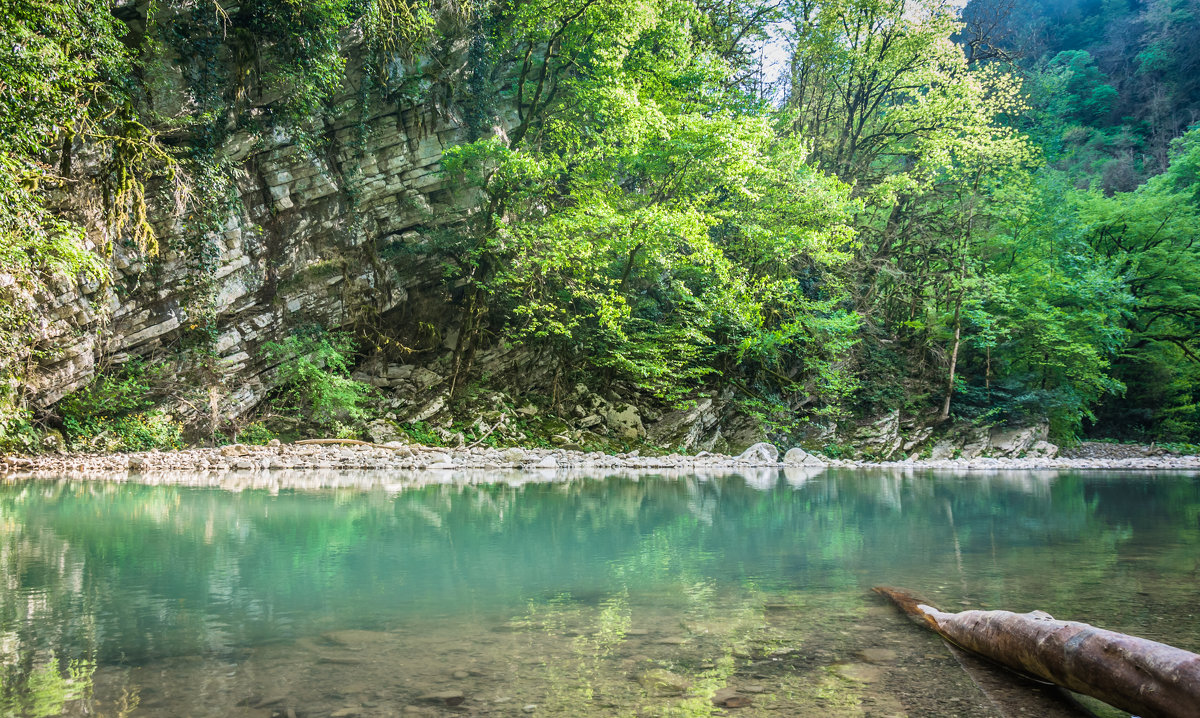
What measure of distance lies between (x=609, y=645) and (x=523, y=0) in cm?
1595

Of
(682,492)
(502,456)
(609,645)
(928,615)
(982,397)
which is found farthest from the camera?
(982,397)

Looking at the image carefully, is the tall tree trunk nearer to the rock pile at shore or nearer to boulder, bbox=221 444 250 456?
the rock pile at shore

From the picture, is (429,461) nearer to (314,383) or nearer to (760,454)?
(314,383)

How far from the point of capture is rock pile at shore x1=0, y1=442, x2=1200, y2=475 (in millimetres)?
9727

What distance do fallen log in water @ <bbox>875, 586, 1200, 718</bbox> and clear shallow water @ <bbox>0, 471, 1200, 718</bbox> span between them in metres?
0.20

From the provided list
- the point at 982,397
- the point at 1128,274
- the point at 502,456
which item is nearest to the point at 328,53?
the point at 502,456

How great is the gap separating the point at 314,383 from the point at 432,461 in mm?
3546

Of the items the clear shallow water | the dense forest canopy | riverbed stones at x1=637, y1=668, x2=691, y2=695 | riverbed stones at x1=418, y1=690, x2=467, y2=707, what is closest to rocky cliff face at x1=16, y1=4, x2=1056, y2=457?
the dense forest canopy

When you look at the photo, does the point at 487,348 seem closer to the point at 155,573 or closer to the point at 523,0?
the point at 523,0

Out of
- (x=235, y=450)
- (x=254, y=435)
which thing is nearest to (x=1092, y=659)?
(x=235, y=450)

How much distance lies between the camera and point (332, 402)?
43.3 feet

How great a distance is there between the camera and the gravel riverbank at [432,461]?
9.70m

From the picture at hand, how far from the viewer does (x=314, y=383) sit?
43.0 feet

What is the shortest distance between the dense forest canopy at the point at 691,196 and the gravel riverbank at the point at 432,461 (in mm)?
1402
